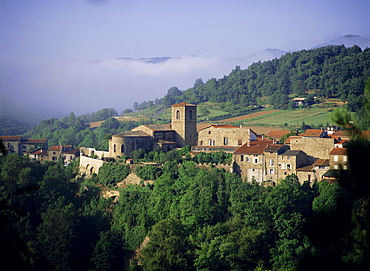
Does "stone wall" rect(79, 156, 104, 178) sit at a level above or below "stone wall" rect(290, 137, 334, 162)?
below

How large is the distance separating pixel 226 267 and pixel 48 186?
48.3 ft

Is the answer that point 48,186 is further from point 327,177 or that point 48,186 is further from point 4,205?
point 4,205

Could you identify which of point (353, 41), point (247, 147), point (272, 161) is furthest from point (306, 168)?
point (353, 41)

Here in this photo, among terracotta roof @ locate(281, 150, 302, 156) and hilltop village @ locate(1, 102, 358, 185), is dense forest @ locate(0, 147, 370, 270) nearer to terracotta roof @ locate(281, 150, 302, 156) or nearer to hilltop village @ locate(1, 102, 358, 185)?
hilltop village @ locate(1, 102, 358, 185)

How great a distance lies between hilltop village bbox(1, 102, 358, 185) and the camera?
3036 centimetres

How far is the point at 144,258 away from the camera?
27.8 meters

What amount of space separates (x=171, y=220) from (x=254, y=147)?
7369 millimetres

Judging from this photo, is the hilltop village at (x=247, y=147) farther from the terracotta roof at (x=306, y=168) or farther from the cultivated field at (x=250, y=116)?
the cultivated field at (x=250, y=116)

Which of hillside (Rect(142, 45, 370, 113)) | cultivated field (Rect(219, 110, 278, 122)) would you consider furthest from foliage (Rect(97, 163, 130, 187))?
hillside (Rect(142, 45, 370, 113))

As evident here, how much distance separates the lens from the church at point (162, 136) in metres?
37.2

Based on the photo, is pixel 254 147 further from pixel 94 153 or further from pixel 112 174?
pixel 94 153

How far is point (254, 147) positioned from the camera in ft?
107

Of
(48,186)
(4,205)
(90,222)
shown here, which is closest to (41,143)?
(48,186)

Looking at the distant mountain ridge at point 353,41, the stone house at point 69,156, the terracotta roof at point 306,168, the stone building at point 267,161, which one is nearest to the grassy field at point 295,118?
the stone house at point 69,156
